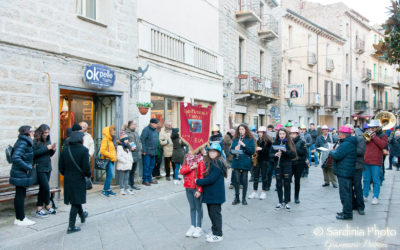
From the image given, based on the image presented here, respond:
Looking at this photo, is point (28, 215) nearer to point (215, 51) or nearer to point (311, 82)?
point (215, 51)

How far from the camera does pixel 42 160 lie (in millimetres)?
6344

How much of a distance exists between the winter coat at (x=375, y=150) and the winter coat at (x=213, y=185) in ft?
14.0

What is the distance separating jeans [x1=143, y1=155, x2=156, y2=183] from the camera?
31.8 ft

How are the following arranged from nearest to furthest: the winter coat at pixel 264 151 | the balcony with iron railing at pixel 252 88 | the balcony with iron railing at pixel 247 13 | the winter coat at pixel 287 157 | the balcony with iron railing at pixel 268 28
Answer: the winter coat at pixel 287 157, the winter coat at pixel 264 151, the balcony with iron railing at pixel 247 13, the balcony with iron railing at pixel 252 88, the balcony with iron railing at pixel 268 28

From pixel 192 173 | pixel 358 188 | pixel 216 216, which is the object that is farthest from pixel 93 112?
pixel 358 188

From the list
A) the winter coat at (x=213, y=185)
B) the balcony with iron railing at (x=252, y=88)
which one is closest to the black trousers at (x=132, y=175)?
the winter coat at (x=213, y=185)

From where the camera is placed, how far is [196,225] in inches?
219

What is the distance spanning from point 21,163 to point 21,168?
0.51 feet

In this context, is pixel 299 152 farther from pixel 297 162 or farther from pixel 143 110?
pixel 143 110

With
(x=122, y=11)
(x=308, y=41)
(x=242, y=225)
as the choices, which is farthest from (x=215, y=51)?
(x=308, y=41)

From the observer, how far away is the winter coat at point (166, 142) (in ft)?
34.3

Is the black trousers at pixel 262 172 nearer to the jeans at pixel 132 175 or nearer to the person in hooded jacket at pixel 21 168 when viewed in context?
the jeans at pixel 132 175

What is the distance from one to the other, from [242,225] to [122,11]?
6.84 meters

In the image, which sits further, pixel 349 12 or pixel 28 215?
pixel 349 12
